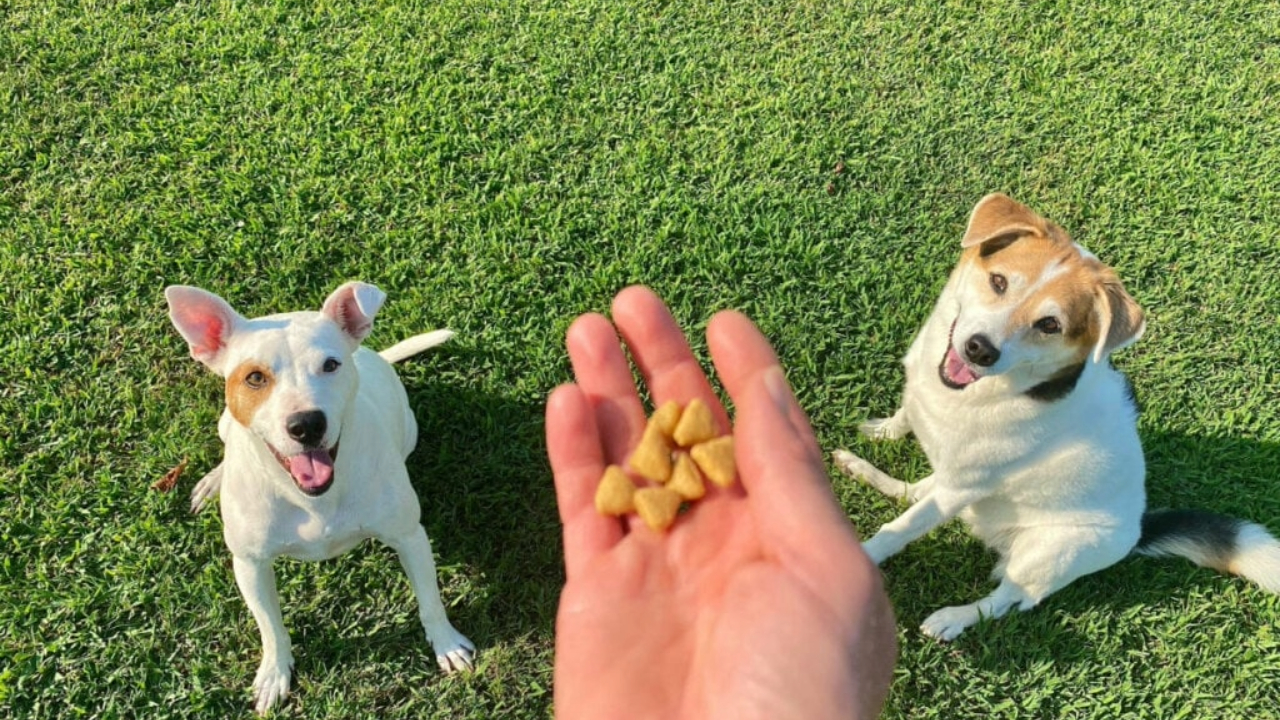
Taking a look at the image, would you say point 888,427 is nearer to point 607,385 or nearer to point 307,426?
point 607,385

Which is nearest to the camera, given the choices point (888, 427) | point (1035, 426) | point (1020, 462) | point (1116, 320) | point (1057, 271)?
point (1116, 320)

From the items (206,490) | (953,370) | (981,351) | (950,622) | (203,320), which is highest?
(203,320)

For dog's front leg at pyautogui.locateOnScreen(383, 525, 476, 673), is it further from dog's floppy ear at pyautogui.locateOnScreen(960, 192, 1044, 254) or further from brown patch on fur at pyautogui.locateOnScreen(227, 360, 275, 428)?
dog's floppy ear at pyautogui.locateOnScreen(960, 192, 1044, 254)

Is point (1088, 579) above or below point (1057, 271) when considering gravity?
below

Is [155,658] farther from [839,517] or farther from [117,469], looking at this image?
[839,517]

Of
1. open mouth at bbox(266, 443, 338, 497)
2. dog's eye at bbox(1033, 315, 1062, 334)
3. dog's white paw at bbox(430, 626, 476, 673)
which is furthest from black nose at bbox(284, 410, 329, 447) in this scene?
dog's eye at bbox(1033, 315, 1062, 334)

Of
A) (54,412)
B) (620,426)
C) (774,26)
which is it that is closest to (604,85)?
(774,26)

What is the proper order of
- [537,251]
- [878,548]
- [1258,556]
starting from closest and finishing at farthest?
[1258,556] → [878,548] → [537,251]

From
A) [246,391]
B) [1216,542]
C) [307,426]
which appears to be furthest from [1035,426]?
[246,391]
